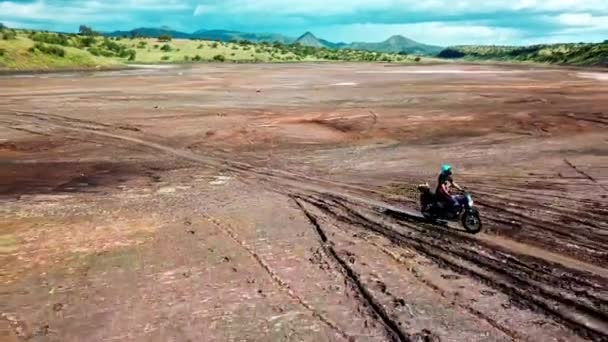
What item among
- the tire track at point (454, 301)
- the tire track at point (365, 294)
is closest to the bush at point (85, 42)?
the tire track at point (365, 294)

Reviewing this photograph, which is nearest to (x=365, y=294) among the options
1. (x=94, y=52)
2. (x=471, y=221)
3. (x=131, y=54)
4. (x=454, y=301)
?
(x=454, y=301)

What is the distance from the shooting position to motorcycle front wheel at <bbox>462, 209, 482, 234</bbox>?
11.7 m

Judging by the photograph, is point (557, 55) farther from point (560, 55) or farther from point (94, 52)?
point (94, 52)

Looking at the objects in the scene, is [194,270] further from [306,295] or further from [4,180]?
[4,180]

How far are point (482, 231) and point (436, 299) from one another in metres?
3.53

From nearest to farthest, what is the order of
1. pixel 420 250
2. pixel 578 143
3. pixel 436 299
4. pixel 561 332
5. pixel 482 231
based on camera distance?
pixel 561 332 → pixel 436 299 → pixel 420 250 → pixel 482 231 → pixel 578 143

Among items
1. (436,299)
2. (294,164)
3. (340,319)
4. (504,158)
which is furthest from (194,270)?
(504,158)

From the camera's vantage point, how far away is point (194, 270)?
995cm

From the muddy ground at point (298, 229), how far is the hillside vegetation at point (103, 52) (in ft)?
131

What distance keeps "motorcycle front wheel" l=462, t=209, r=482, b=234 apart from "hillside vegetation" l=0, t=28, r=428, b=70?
186ft

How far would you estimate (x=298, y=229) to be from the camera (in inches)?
482

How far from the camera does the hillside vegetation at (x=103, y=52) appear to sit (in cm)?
6294

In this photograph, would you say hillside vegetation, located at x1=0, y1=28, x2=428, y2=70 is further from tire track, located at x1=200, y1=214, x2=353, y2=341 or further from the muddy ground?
tire track, located at x1=200, y1=214, x2=353, y2=341

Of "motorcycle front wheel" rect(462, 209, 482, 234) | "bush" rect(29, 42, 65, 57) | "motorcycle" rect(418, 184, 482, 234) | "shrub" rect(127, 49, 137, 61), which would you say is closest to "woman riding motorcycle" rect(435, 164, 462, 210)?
"motorcycle" rect(418, 184, 482, 234)
